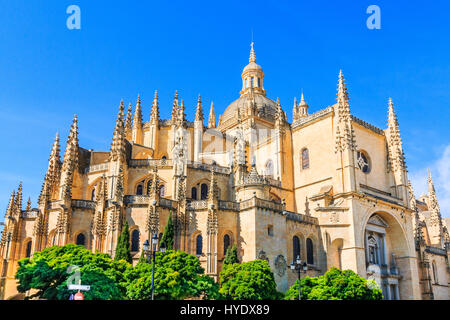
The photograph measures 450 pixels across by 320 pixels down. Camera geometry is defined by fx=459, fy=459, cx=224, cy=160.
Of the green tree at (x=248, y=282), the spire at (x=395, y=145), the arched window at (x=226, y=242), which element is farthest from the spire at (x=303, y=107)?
the green tree at (x=248, y=282)

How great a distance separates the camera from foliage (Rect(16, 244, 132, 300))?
2272 centimetres

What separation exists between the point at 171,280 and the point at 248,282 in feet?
19.1

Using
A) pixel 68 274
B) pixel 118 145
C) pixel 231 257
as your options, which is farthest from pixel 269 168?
pixel 68 274

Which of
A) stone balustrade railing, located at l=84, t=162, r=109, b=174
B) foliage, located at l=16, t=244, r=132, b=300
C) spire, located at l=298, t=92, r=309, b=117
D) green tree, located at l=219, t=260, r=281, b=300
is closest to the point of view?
foliage, located at l=16, t=244, r=132, b=300

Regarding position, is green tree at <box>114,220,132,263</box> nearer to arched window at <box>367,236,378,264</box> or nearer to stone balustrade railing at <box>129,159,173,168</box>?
stone balustrade railing at <box>129,159,173,168</box>

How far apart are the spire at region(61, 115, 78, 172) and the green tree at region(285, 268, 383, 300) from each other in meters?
22.7

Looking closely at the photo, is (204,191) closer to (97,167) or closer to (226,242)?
(226,242)

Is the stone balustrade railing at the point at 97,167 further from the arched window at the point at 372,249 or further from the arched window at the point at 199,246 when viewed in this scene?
the arched window at the point at 372,249

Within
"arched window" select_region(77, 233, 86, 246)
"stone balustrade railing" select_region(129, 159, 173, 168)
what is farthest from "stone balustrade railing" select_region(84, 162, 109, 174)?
"arched window" select_region(77, 233, 86, 246)

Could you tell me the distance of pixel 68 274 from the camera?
24281mm

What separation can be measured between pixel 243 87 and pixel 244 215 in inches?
1478
